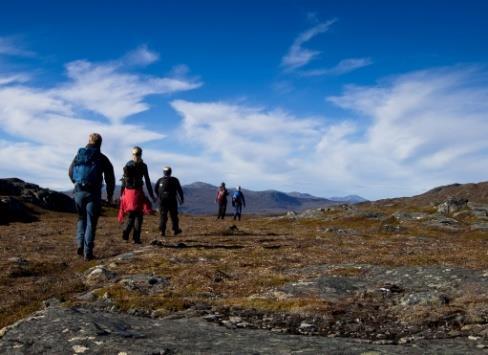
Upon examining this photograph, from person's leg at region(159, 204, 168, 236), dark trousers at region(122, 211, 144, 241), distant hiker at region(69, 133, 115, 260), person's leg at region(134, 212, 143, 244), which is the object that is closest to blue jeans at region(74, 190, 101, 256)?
distant hiker at region(69, 133, 115, 260)

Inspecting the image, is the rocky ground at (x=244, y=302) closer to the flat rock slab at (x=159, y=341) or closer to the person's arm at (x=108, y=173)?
the flat rock slab at (x=159, y=341)

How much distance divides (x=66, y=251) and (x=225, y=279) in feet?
33.2

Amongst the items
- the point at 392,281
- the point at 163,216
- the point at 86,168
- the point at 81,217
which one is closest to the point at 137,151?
the point at 86,168

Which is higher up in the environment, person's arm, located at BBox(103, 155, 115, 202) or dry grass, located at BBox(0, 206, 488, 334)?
person's arm, located at BBox(103, 155, 115, 202)

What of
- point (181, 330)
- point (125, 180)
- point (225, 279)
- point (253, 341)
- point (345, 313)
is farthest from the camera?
point (125, 180)

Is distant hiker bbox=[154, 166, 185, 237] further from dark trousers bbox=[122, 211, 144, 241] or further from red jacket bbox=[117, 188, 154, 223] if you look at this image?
red jacket bbox=[117, 188, 154, 223]

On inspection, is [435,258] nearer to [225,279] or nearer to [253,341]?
[225,279]

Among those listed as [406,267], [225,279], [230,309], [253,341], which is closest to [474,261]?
[406,267]

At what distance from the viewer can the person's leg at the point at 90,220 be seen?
19125mm

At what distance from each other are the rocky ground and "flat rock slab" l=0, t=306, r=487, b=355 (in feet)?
0.06

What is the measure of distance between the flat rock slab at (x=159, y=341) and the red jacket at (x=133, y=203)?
14698 mm

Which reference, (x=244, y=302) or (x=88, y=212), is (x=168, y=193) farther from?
(x=244, y=302)

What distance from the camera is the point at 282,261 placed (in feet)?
61.3

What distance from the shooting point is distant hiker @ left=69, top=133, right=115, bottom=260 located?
753 inches
